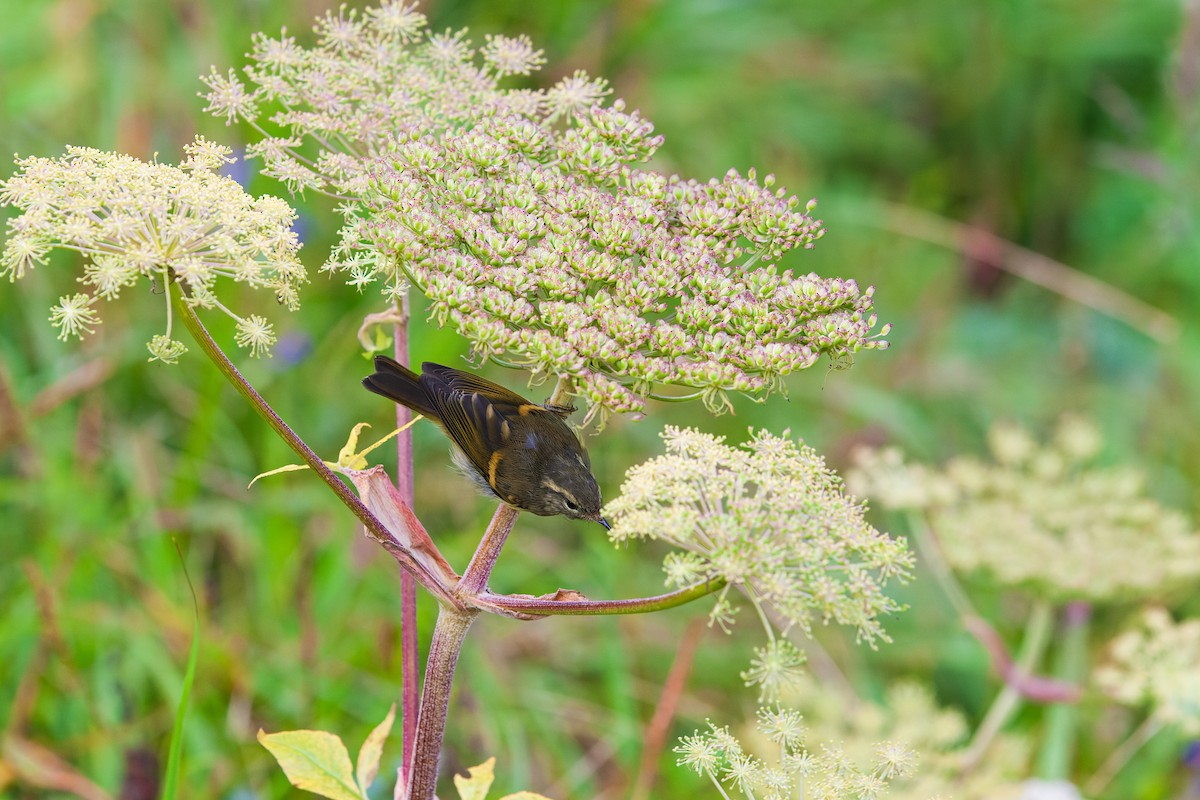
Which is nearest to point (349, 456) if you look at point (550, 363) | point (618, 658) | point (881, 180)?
point (550, 363)

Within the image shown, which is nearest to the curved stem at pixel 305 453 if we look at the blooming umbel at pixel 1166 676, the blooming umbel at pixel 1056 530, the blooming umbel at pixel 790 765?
the blooming umbel at pixel 790 765

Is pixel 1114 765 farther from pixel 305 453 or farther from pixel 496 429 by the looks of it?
pixel 305 453

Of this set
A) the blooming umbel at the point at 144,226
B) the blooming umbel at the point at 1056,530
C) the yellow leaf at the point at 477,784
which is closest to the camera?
the blooming umbel at the point at 144,226

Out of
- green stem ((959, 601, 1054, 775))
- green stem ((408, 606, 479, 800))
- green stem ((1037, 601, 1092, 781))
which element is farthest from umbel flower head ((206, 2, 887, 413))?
green stem ((1037, 601, 1092, 781))

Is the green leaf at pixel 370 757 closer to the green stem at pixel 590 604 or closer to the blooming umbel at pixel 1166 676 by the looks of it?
the green stem at pixel 590 604

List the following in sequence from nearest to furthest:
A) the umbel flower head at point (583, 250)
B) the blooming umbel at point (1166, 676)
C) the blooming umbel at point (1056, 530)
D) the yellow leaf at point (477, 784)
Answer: the umbel flower head at point (583, 250) → the yellow leaf at point (477, 784) → the blooming umbel at point (1166, 676) → the blooming umbel at point (1056, 530)

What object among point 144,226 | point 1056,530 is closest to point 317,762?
point 144,226

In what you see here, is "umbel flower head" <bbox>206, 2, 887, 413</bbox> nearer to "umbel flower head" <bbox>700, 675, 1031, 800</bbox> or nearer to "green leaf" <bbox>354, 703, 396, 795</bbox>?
"umbel flower head" <bbox>700, 675, 1031, 800</bbox>
